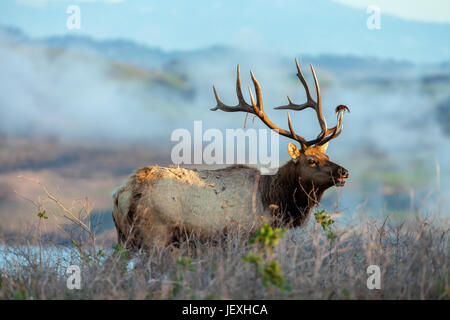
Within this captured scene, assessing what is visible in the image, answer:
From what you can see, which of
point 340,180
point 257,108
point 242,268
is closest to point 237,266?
point 242,268

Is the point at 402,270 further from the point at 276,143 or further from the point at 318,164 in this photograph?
the point at 276,143

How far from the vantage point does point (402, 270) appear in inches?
252

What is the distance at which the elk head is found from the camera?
7859 millimetres

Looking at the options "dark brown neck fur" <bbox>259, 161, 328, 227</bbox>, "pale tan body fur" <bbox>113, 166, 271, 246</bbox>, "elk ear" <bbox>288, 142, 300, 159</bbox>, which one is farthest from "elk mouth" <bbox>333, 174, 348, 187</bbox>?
"pale tan body fur" <bbox>113, 166, 271, 246</bbox>

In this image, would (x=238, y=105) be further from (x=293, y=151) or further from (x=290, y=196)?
(x=290, y=196)

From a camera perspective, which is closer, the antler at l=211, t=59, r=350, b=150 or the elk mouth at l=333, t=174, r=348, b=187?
the elk mouth at l=333, t=174, r=348, b=187

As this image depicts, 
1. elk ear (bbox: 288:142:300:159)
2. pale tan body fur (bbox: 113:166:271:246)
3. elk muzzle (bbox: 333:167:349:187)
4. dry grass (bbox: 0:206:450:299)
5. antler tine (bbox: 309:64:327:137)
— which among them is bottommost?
dry grass (bbox: 0:206:450:299)

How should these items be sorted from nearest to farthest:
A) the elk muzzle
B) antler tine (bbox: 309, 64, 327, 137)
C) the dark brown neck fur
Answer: the elk muzzle → the dark brown neck fur → antler tine (bbox: 309, 64, 327, 137)

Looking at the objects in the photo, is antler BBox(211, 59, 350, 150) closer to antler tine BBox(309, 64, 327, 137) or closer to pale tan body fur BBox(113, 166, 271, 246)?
antler tine BBox(309, 64, 327, 137)

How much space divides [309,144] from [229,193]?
144 cm

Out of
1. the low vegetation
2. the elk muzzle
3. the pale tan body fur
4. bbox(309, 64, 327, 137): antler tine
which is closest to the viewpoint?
the low vegetation
